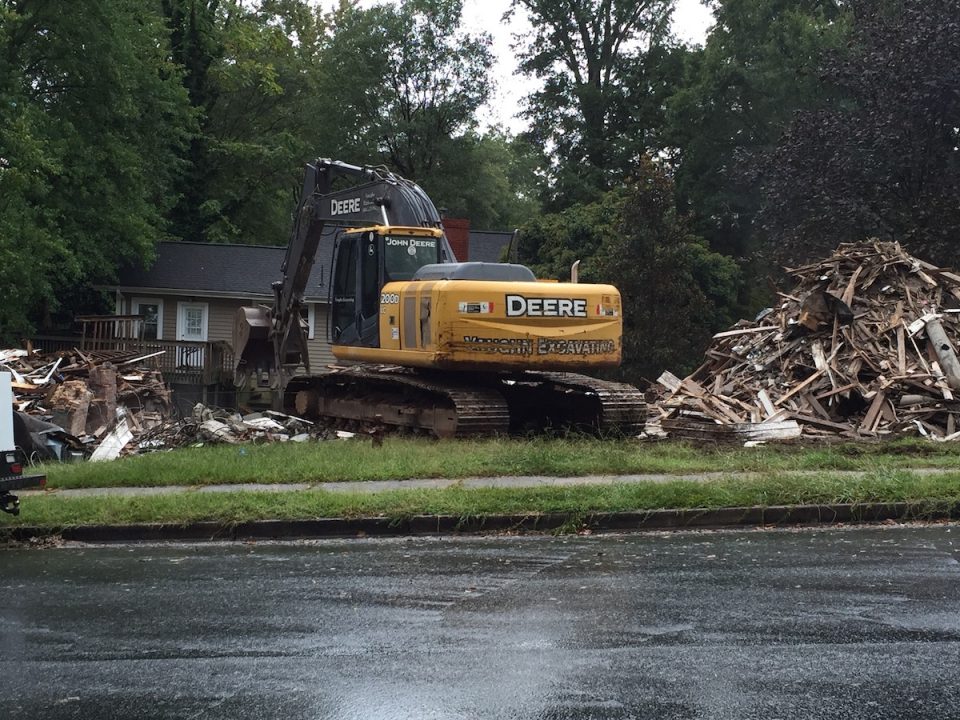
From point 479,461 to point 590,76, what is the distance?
43748mm

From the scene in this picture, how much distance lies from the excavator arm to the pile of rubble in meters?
5.12

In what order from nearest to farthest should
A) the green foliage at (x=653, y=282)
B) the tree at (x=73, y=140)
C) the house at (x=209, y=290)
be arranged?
the green foliage at (x=653, y=282) → the tree at (x=73, y=140) → the house at (x=209, y=290)

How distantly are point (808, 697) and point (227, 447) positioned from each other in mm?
12751

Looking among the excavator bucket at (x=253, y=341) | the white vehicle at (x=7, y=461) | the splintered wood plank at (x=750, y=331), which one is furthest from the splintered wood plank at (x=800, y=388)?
the white vehicle at (x=7, y=461)

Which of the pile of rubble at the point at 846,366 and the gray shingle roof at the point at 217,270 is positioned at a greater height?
the gray shingle roof at the point at 217,270

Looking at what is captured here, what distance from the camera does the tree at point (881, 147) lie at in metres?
29.8

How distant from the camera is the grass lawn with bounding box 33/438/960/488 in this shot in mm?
13141

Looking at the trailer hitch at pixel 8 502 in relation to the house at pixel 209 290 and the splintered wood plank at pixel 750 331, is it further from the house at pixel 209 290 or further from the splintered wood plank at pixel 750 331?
the house at pixel 209 290

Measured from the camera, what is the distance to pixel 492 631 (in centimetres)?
668

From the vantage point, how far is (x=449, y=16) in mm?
55750

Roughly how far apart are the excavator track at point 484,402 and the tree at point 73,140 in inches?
577

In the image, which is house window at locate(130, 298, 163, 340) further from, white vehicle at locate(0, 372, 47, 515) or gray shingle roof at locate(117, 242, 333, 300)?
white vehicle at locate(0, 372, 47, 515)

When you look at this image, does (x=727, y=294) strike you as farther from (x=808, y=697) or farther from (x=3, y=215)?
(x=808, y=697)

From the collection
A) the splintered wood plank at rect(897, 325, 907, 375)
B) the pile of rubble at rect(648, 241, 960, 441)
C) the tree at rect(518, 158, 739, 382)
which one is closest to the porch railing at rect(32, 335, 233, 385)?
the tree at rect(518, 158, 739, 382)
